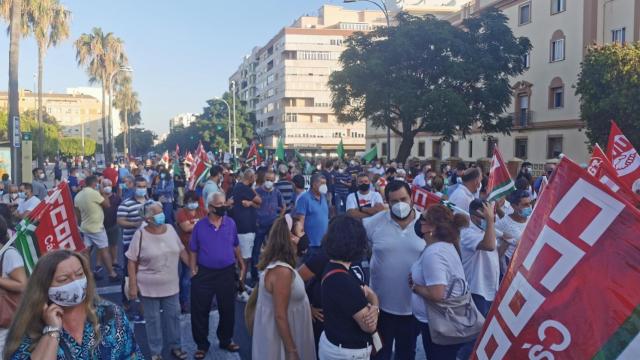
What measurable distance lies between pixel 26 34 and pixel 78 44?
21400 mm

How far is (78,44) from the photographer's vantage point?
43031 millimetres

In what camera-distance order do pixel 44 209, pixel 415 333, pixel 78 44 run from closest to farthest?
pixel 415 333, pixel 44 209, pixel 78 44

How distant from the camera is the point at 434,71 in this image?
2794 cm

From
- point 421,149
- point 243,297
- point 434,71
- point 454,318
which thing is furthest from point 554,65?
point 454,318

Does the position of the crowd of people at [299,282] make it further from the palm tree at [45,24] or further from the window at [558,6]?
the window at [558,6]

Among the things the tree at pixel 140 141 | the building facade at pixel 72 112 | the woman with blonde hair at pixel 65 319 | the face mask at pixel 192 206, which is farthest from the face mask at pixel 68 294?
the building facade at pixel 72 112

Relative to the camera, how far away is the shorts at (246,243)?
8.31m

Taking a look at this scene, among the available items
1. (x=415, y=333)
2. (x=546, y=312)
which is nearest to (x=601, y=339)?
(x=546, y=312)

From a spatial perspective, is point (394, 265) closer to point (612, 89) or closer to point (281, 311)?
point (281, 311)

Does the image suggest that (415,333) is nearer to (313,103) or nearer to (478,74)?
(478,74)

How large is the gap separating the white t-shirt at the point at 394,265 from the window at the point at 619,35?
29.8 meters

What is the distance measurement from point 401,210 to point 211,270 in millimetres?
2289

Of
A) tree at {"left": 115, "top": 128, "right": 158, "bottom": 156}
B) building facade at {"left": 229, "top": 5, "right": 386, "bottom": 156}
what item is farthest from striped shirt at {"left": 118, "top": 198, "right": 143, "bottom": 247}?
tree at {"left": 115, "top": 128, "right": 158, "bottom": 156}

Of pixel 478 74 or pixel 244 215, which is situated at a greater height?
pixel 478 74
